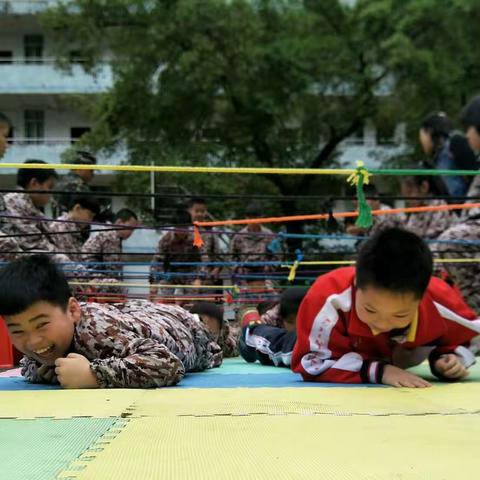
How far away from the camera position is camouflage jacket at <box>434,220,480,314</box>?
10.8 feet

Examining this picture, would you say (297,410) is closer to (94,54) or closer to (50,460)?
(50,460)

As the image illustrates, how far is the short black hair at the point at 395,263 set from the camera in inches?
72.2

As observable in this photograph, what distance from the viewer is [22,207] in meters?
3.62

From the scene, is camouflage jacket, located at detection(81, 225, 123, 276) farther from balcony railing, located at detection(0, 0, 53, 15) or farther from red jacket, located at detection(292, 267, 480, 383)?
balcony railing, located at detection(0, 0, 53, 15)

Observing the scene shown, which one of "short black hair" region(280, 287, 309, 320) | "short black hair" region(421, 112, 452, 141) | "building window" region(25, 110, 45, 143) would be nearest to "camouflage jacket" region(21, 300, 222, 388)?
"short black hair" region(280, 287, 309, 320)

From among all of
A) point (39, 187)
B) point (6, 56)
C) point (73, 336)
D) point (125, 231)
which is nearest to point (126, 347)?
point (73, 336)

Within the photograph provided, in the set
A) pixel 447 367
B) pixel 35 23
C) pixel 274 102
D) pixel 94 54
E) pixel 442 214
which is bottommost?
pixel 447 367

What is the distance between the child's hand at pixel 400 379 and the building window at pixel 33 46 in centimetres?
1698

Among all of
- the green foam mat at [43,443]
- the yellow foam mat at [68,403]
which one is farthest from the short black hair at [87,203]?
the green foam mat at [43,443]

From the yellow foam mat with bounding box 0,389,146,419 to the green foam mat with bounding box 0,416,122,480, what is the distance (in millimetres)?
75

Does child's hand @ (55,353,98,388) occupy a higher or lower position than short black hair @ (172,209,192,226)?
lower

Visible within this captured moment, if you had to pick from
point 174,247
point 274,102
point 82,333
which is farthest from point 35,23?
point 82,333

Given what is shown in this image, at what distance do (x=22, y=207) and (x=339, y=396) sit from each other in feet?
7.83

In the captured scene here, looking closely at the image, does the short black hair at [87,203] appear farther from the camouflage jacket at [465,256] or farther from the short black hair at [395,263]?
the short black hair at [395,263]
